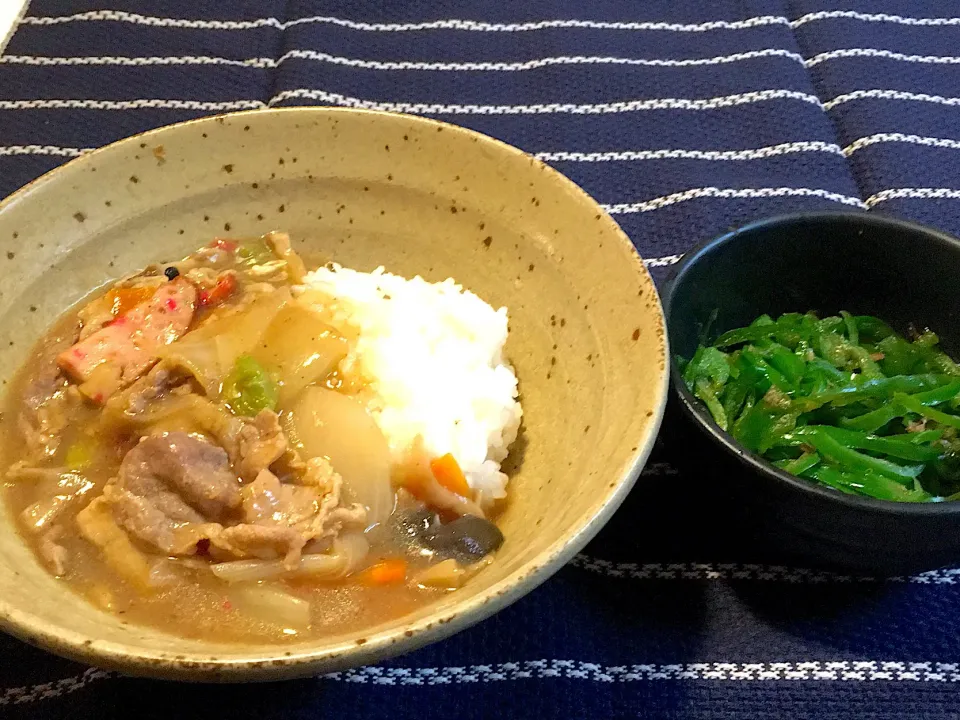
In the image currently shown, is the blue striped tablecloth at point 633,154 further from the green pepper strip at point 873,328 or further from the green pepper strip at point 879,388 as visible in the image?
the green pepper strip at point 873,328

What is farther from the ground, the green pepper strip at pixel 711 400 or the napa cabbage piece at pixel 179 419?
the green pepper strip at pixel 711 400

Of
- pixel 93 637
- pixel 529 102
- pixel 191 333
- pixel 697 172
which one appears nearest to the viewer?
pixel 93 637

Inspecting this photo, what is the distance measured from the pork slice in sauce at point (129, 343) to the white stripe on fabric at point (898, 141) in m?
2.79

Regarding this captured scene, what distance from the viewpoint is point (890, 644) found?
1.90 metres

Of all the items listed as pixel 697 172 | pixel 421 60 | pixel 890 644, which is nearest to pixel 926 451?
pixel 890 644

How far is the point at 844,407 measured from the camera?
6.70ft

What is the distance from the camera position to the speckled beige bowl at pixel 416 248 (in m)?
1.65

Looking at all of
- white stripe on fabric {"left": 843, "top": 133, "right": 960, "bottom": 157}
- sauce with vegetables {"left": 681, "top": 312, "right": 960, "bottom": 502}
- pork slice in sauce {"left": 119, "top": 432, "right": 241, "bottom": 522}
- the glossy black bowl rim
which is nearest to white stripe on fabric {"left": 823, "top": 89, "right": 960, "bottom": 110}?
white stripe on fabric {"left": 843, "top": 133, "right": 960, "bottom": 157}

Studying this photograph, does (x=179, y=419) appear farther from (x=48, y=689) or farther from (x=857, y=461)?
(x=857, y=461)

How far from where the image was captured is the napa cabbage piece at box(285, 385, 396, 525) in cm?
194

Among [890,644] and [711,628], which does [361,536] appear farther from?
[890,644]

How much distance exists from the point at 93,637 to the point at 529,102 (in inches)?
115

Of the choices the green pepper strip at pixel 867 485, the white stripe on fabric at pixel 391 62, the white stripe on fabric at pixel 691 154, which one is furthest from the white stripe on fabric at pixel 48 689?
the white stripe on fabric at pixel 391 62

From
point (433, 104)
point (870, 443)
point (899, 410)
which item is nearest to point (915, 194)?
point (899, 410)
